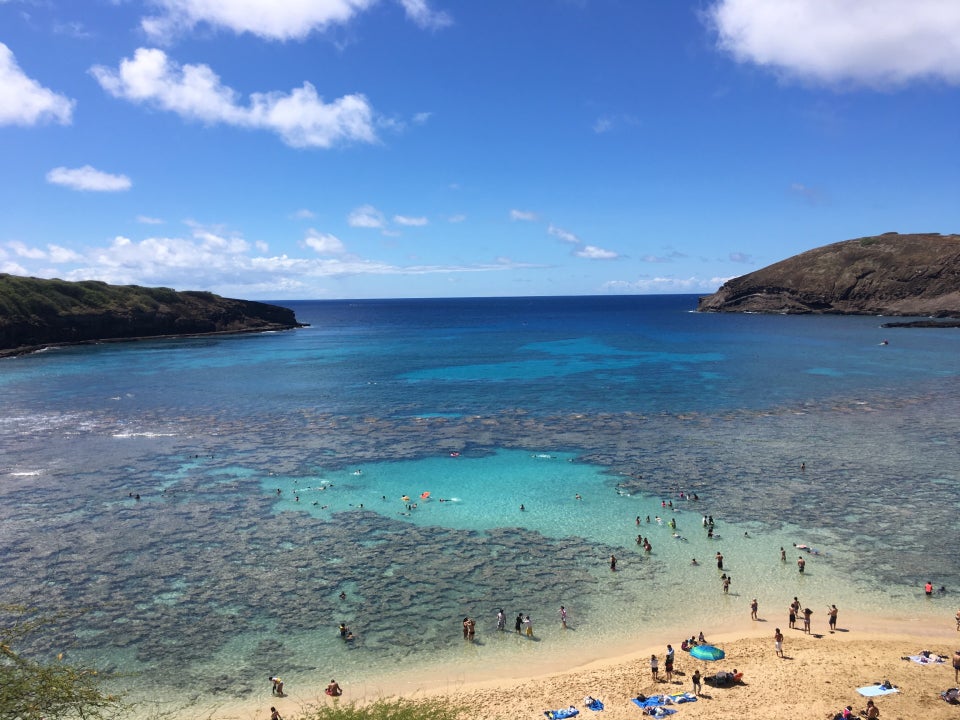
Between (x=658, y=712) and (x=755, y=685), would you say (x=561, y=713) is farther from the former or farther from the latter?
(x=755, y=685)

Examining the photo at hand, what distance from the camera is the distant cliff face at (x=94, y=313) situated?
137750mm

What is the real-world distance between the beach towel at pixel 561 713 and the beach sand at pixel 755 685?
0.32 meters

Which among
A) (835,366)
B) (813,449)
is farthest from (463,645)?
(835,366)

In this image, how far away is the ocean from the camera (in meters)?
29.5

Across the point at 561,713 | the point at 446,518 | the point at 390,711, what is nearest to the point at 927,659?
the point at 561,713

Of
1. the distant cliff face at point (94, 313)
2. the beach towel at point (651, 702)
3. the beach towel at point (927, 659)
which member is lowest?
the beach towel at point (651, 702)

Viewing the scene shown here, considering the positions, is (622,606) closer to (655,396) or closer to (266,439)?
(266,439)

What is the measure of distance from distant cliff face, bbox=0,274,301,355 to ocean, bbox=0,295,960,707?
68.5 meters

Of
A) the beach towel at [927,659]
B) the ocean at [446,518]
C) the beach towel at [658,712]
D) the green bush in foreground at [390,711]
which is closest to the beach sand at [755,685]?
the beach towel at [927,659]

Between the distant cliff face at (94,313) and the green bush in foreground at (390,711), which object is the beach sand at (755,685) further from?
the distant cliff face at (94,313)

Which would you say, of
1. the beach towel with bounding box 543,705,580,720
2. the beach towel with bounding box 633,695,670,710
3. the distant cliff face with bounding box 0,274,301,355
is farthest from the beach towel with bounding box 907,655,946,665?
the distant cliff face with bounding box 0,274,301,355

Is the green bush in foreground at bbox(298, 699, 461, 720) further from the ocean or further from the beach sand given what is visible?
the ocean

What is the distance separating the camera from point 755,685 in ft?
81.6

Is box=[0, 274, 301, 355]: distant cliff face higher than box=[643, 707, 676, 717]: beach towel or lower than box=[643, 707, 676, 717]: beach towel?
higher
